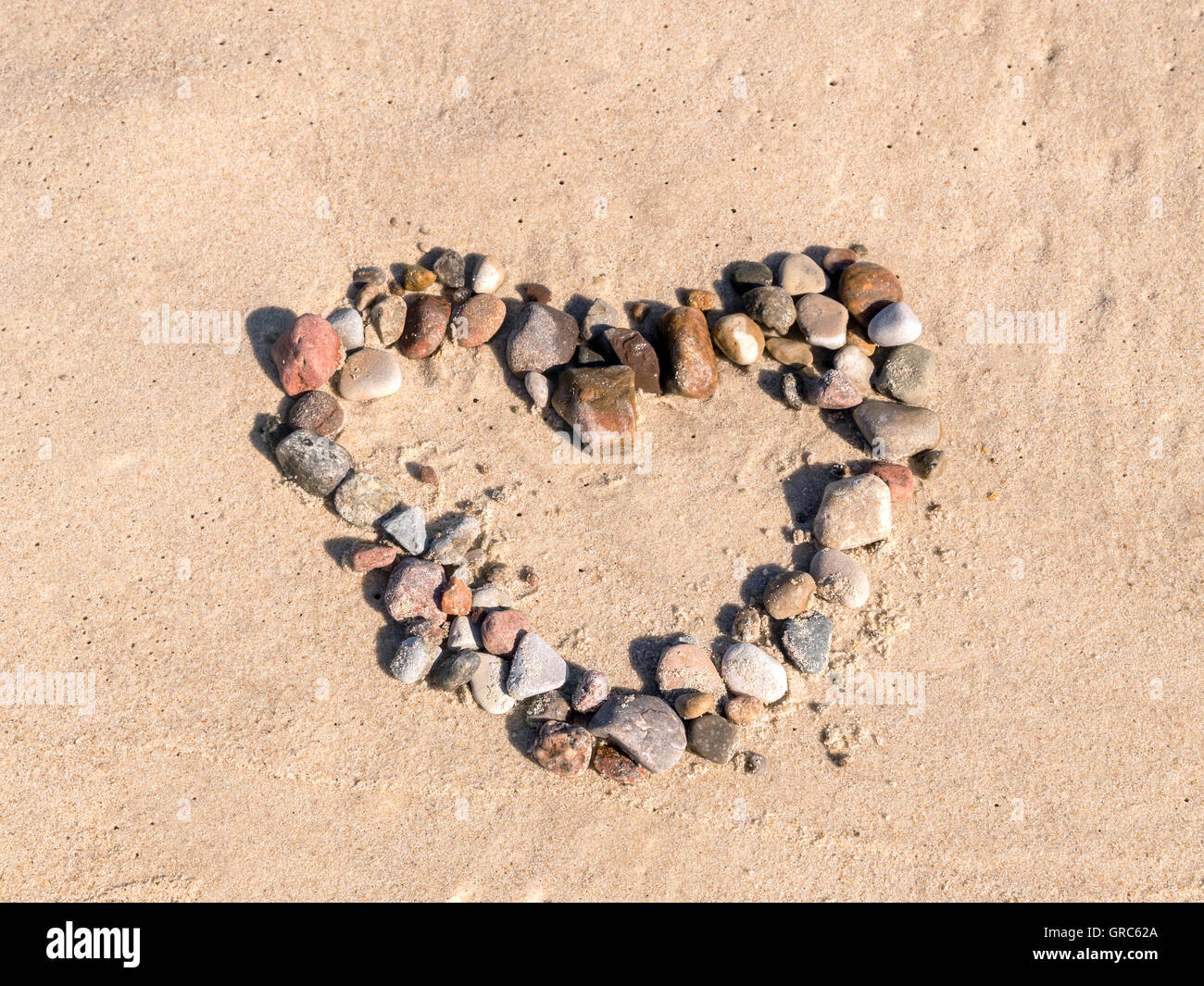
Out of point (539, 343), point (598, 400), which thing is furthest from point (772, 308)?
point (539, 343)

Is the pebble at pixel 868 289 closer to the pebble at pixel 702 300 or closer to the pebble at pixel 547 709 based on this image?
the pebble at pixel 702 300

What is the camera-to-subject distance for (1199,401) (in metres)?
4.32

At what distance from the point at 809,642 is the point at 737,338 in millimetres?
1486

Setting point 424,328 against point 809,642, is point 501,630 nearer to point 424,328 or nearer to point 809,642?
point 809,642

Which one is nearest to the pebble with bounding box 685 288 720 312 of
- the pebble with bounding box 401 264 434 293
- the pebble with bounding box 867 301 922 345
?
the pebble with bounding box 867 301 922 345

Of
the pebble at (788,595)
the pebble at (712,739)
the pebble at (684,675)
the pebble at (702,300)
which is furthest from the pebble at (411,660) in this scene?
the pebble at (702,300)

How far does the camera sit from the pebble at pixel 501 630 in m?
3.74

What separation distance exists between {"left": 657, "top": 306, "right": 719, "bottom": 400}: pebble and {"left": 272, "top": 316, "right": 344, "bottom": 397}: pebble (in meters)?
1.59

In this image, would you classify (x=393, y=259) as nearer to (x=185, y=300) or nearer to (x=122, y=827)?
(x=185, y=300)

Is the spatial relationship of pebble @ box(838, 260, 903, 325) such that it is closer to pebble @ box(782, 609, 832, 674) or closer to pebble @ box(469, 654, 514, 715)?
pebble @ box(782, 609, 832, 674)

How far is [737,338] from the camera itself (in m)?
4.21

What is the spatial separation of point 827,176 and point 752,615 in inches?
93.9

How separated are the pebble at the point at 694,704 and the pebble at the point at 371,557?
1.40 meters

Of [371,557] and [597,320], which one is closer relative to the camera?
[371,557]
